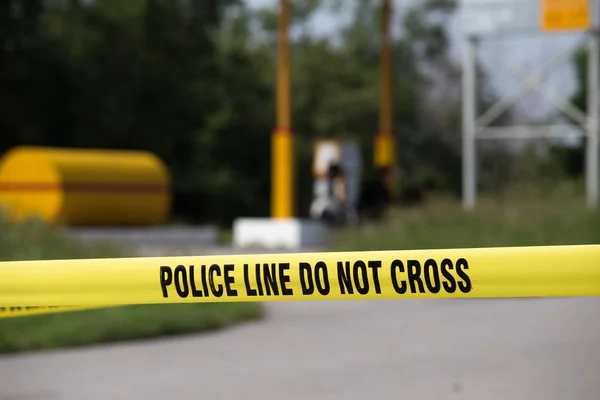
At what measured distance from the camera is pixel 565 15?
27.1 metres

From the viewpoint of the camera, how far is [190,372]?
921 centimetres

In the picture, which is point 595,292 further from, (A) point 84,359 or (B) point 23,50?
(B) point 23,50

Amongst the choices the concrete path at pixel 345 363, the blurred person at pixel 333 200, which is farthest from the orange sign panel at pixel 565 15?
the concrete path at pixel 345 363

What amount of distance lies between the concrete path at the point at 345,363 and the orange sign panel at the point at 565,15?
1439cm

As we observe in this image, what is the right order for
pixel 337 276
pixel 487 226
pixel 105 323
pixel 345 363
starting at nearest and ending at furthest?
pixel 337 276
pixel 345 363
pixel 105 323
pixel 487 226

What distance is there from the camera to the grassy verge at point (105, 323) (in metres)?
10.7

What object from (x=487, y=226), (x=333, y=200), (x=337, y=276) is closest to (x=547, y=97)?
(x=333, y=200)

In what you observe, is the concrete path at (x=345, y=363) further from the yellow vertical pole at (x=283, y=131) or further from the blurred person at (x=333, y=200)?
the blurred person at (x=333, y=200)

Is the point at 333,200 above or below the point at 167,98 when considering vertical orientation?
below

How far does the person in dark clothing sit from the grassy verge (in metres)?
16.5

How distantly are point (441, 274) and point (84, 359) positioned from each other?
17.4 feet

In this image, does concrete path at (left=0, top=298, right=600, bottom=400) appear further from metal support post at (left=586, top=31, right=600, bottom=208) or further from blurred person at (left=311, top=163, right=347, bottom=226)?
blurred person at (left=311, top=163, right=347, bottom=226)

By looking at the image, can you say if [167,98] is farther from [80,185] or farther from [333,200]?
[80,185]

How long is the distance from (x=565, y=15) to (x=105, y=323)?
17930 millimetres
